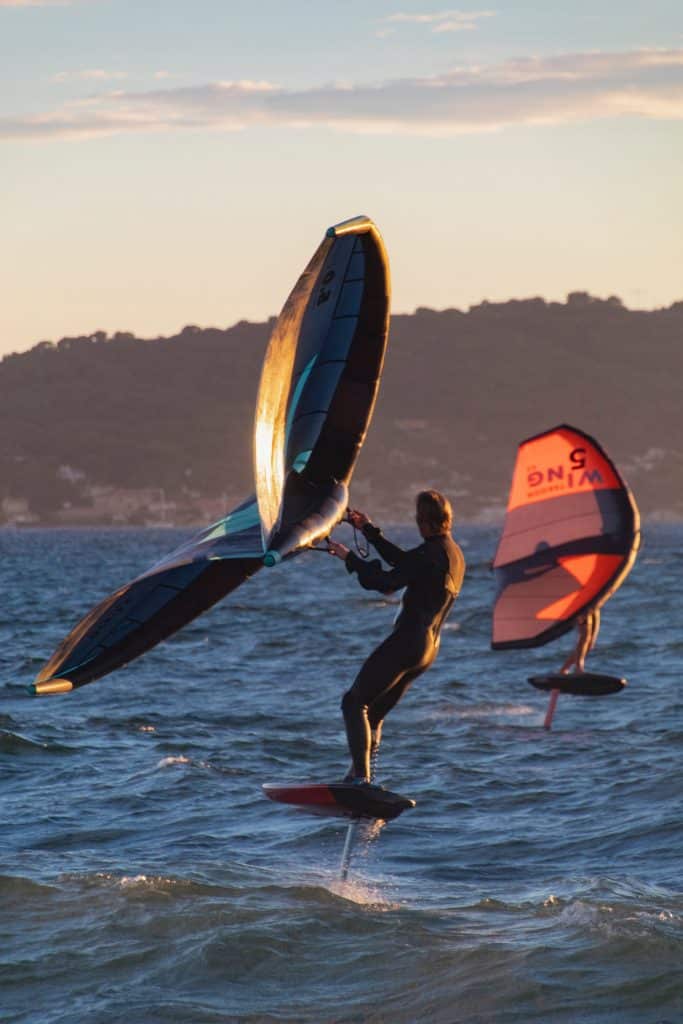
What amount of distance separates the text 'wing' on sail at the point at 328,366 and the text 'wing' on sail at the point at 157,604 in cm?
51

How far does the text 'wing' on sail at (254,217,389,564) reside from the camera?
12.1 meters

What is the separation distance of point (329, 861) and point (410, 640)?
302 inches

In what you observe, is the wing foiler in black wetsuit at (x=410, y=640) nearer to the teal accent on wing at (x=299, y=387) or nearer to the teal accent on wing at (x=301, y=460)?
the teal accent on wing at (x=301, y=460)

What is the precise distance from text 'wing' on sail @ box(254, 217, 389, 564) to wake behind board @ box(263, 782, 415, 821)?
2.12 m

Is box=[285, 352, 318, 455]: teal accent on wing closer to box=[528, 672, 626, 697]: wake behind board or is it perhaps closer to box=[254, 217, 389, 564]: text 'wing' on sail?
box=[254, 217, 389, 564]: text 'wing' on sail

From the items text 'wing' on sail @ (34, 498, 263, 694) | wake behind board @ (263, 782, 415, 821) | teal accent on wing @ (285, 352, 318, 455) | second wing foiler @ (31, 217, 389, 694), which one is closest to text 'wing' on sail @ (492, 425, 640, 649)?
wake behind board @ (263, 782, 415, 821)

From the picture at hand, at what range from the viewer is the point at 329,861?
20.1 m

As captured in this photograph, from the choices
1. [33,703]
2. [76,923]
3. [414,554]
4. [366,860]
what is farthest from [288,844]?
[33,703]

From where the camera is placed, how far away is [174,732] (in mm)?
30047

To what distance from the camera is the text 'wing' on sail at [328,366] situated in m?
12.1

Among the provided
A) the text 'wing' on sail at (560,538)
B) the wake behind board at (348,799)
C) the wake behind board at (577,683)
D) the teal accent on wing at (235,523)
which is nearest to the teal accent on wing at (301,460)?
the teal accent on wing at (235,523)

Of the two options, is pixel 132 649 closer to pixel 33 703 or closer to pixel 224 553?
pixel 224 553

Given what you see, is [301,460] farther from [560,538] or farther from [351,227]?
[560,538]

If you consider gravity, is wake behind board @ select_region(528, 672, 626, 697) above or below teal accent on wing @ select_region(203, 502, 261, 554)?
below
